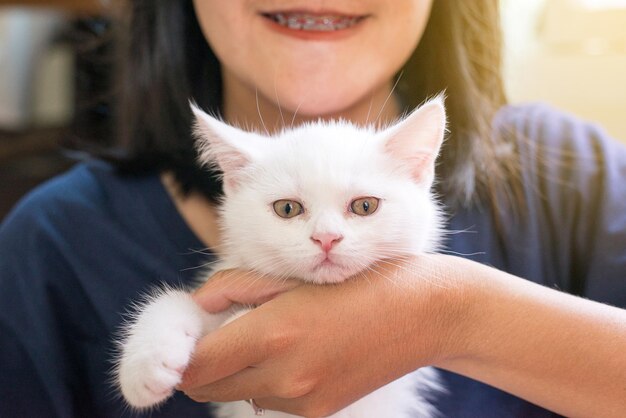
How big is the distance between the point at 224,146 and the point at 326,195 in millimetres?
165

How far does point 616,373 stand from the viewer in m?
0.83

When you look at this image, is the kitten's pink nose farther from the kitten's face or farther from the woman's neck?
the woman's neck

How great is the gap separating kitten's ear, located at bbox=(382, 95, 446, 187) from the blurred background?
562 mm

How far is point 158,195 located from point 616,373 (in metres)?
0.82

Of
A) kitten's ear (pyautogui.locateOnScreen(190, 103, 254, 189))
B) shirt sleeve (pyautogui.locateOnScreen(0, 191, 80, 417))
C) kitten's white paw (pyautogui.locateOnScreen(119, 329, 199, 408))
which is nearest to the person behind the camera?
kitten's white paw (pyautogui.locateOnScreen(119, 329, 199, 408))

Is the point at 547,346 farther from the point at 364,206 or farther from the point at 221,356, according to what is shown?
the point at 221,356

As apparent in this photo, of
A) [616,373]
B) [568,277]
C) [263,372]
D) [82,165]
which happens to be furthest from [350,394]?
[82,165]

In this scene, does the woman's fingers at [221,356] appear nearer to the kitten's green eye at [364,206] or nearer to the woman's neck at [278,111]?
the kitten's green eye at [364,206]

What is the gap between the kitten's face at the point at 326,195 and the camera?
807 mm

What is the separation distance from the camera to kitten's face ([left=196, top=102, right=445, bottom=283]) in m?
0.81

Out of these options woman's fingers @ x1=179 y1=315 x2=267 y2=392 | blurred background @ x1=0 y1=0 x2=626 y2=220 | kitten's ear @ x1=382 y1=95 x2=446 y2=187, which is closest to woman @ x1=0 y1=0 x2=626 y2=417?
woman's fingers @ x1=179 y1=315 x2=267 y2=392

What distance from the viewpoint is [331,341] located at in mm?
797

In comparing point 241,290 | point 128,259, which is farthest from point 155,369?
point 128,259

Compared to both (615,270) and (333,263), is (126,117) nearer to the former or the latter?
(333,263)
